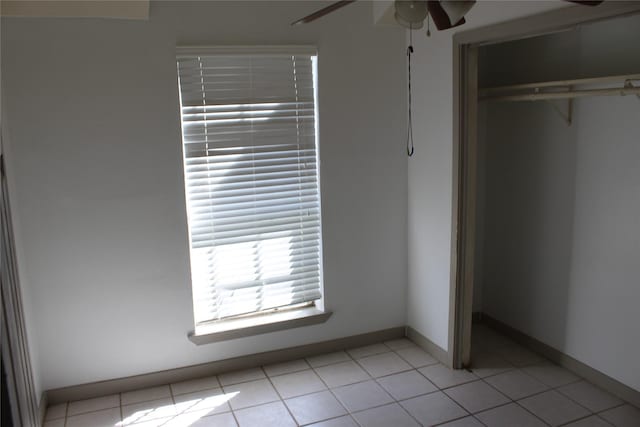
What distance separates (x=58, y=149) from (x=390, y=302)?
8.08ft

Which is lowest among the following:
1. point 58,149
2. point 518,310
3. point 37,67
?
point 518,310

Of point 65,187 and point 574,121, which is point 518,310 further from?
point 65,187

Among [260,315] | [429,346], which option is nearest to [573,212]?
[429,346]

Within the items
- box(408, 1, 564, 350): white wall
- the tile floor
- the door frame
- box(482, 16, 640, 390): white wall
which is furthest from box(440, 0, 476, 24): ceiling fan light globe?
the tile floor

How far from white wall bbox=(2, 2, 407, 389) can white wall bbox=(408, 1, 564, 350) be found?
214mm

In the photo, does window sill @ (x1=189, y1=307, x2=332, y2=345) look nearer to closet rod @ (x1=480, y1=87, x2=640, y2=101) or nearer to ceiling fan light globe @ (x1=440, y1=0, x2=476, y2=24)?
closet rod @ (x1=480, y1=87, x2=640, y2=101)

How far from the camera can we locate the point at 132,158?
328 cm

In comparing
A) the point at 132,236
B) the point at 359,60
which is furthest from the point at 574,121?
the point at 132,236

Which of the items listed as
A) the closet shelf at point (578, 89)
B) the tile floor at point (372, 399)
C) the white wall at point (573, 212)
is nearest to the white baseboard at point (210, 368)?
the tile floor at point (372, 399)

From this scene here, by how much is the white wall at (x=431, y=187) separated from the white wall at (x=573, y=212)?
0.68 meters

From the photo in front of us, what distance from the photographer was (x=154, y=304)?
137 inches

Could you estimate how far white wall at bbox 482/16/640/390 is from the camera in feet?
10.4

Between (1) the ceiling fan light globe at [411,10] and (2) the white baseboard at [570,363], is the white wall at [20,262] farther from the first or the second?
(2) the white baseboard at [570,363]

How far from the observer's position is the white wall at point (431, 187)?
349cm
